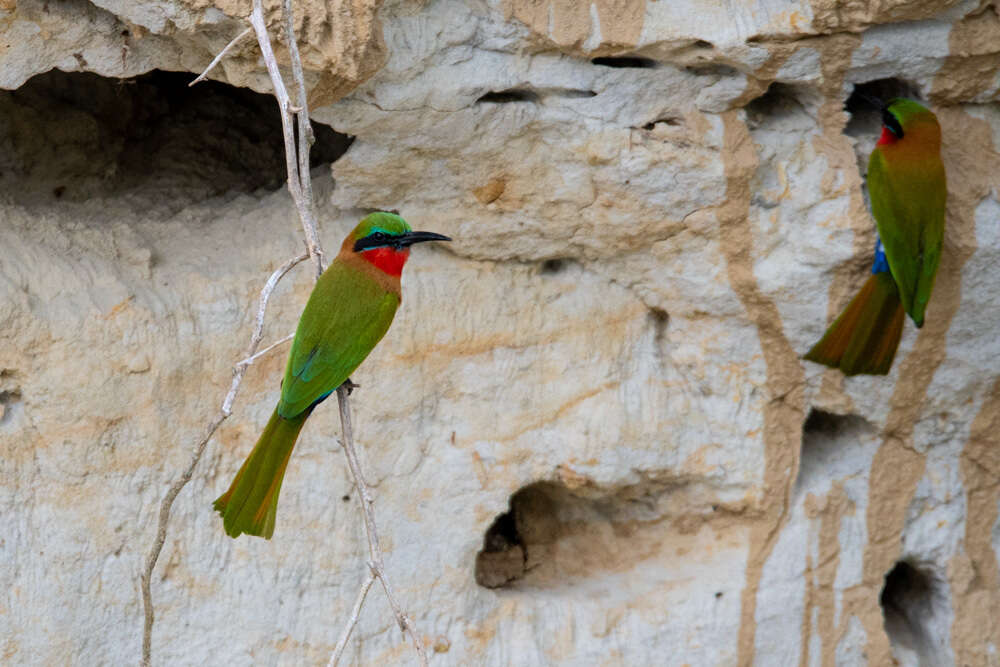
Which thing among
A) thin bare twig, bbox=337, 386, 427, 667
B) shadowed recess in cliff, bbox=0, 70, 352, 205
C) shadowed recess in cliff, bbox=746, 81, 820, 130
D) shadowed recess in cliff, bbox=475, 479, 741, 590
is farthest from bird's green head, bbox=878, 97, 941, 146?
thin bare twig, bbox=337, 386, 427, 667

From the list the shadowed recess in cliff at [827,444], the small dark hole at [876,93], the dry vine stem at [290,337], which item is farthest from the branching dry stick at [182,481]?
the shadowed recess in cliff at [827,444]

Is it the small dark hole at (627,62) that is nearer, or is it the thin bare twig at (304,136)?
the thin bare twig at (304,136)

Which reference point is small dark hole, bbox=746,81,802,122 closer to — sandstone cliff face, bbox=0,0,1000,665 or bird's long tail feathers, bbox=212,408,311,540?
sandstone cliff face, bbox=0,0,1000,665

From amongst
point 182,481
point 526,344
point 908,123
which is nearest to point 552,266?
point 526,344

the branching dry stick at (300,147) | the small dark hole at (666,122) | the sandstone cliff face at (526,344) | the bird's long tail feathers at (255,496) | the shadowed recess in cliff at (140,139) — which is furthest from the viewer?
the shadowed recess in cliff at (140,139)

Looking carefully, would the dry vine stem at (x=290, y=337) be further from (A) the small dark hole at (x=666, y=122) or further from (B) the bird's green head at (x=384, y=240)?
(A) the small dark hole at (x=666, y=122)

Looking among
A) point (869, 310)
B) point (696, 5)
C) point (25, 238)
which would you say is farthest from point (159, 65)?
point (869, 310)

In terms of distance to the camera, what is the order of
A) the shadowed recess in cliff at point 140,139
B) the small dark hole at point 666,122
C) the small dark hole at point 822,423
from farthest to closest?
the small dark hole at point 822,423, the shadowed recess in cliff at point 140,139, the small dark hole at point 666,122

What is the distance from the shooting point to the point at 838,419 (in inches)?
103

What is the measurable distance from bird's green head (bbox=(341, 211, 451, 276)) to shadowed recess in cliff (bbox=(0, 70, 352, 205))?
0.57m

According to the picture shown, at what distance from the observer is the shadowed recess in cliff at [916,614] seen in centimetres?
262

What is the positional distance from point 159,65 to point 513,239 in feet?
2.47

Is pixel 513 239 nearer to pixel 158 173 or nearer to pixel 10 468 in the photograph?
pixel 158 173

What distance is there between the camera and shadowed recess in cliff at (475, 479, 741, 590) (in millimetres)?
2531
